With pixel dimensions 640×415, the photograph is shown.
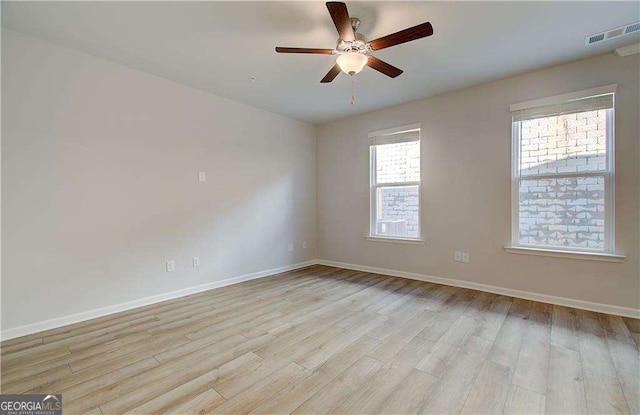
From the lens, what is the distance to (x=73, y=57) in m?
2.73

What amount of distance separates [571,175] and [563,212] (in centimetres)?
42

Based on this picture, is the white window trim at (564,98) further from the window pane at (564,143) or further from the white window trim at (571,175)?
the window pane at (564,143)

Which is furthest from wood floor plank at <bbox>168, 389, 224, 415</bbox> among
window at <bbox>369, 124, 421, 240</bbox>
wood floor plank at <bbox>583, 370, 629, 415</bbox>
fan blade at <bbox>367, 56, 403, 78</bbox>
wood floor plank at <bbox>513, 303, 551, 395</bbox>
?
window at <bbox>369, 124, 421, 240</bbox>

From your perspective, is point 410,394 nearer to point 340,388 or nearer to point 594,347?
point 340,388

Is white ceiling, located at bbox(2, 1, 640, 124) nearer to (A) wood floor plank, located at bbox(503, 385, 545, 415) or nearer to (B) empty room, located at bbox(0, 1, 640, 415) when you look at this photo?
(B) empty room, located at bbox(0, 1, 640, 415)

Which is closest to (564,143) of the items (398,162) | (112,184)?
(398,162)

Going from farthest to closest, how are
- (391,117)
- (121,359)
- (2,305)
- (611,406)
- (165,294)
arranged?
1. (391,117)
2. (165,294)
3. (2,305)
4. (121,359)
5. (611,406)

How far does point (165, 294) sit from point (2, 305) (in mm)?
1329

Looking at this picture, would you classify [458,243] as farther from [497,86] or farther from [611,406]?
[611,406]

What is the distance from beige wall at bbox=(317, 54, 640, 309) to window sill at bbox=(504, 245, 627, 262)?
0.06 m

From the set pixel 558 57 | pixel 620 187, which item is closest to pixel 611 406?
pixel 620 187

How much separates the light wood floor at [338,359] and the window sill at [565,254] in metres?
0.58

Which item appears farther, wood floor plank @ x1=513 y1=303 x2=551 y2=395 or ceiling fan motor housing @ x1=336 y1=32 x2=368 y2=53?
ceiling fan motor housing @ x1=336 y1=32 x2=368 y2=53

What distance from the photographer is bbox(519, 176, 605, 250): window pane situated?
2.96 m
